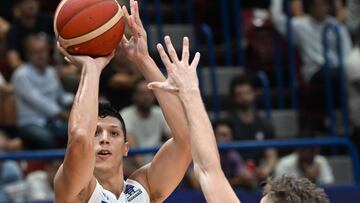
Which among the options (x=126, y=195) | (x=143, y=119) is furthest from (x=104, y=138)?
(x=143, y=119)

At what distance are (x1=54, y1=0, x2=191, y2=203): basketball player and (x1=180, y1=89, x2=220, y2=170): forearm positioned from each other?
1.95 feet

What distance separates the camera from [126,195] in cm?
571

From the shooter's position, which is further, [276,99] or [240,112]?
[276,99]

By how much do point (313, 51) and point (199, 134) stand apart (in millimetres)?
6577

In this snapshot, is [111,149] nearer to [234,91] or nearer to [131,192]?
[131,192]

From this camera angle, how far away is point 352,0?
11.7 meters

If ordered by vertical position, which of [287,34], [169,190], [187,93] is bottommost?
[287,34]

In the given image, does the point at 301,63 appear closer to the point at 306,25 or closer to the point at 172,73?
the point at 306,25

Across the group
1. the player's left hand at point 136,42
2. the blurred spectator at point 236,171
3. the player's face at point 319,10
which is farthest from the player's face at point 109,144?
the player's face at point 319,10

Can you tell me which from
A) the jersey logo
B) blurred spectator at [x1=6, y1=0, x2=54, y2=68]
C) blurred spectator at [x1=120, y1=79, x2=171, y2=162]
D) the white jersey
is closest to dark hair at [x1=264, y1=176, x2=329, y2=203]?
the white jersey

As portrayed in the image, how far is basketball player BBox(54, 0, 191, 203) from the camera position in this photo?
16.5ft

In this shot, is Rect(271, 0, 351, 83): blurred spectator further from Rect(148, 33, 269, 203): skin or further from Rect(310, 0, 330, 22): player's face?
Rect(148, 33, 269, 203): skin

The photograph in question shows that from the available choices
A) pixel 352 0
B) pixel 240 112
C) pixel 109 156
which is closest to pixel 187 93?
pixel 109 156

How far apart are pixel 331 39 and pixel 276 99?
2.79 ft
